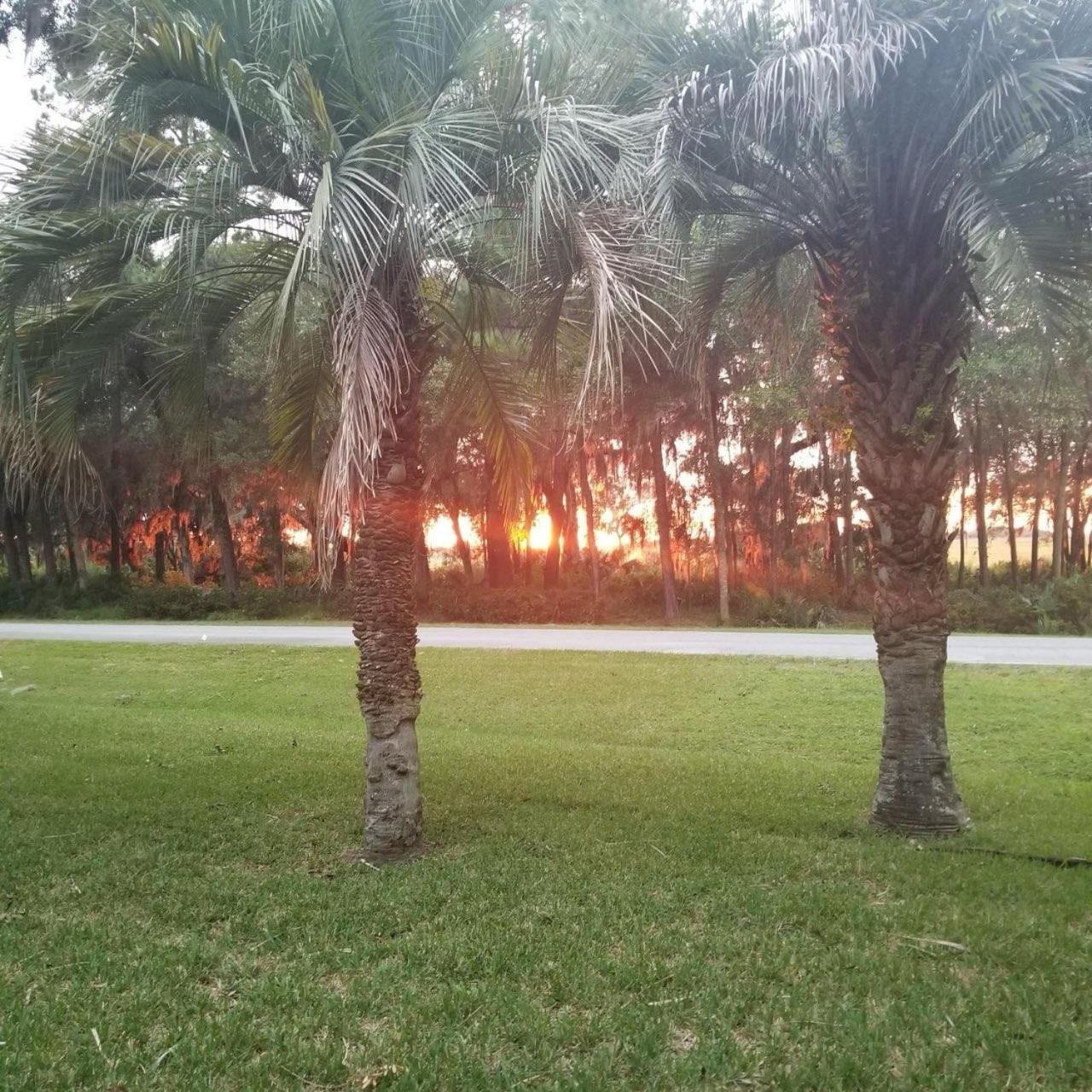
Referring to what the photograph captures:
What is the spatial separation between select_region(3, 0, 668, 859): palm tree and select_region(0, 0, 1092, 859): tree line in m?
0.02

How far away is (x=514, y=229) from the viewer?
269 inches

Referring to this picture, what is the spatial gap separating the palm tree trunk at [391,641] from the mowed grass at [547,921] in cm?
38

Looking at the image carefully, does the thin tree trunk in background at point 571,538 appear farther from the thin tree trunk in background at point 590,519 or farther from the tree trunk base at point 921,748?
the tree trunk base at point 921,748

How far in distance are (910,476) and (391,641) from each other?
383 cm

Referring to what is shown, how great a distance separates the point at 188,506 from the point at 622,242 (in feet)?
103

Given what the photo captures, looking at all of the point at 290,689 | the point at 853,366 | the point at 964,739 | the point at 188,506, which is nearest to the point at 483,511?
the point at 188,506

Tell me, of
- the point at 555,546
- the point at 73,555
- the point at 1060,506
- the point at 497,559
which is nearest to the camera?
the point at 1060,506

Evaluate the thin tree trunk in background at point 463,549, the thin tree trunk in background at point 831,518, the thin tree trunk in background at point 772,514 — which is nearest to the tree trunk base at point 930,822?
the thin tree trunk in background at point 772,514

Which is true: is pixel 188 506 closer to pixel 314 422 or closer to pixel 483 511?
pixel 483 511

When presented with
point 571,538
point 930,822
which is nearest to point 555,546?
point 571,538

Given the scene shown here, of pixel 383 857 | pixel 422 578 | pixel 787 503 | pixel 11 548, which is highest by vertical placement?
pixel 787 503

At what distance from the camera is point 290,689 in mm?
14789

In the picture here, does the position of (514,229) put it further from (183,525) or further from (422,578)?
(183,525)

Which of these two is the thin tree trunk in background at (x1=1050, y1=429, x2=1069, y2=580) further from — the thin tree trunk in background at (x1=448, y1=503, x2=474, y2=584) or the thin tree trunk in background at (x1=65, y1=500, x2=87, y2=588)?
the thin tree trunk in background at (x1=65, y1=500, x2=87, y2=588)
